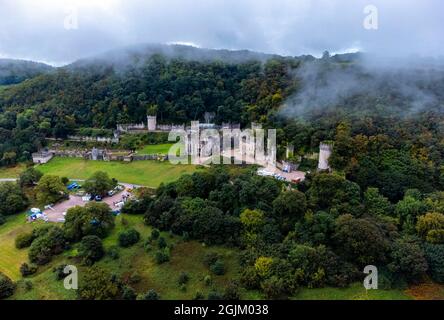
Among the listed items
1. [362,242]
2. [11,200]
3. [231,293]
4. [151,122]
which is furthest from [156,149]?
[362,242]

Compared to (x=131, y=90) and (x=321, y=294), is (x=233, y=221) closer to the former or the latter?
(x=321, y=294)

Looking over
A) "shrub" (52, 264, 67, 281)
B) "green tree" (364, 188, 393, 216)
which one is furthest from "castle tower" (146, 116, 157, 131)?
"green tree" (364, 188, 393, 216)

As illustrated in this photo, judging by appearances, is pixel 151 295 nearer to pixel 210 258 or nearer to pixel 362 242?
pixel 210 258

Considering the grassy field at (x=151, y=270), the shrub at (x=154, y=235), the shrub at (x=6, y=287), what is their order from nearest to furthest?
the shrub at (x=6, y=287)
the grassy field at (x=151, y=270)
the shrub at (x=154, y=235)

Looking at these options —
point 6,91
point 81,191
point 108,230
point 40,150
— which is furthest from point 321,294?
point 6,91

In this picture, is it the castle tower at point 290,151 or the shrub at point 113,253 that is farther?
the castle tower at point 290,151

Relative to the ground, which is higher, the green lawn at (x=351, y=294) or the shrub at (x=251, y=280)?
the shrub at (x=251, y=280)

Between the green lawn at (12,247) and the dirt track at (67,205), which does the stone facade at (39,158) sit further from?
the green lawn at (12,247)

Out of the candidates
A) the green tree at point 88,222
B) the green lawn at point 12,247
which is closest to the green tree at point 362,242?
the green tree at point 88,222
